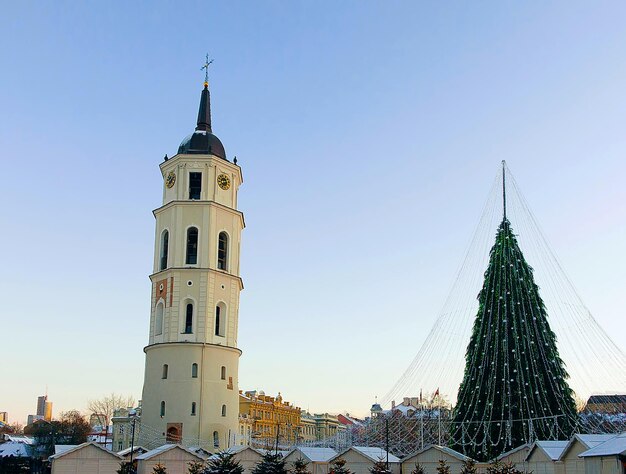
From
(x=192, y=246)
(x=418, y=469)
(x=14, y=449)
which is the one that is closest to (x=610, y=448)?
(x=418, y=469)

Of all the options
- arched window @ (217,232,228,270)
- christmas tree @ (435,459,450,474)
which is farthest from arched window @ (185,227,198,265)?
christmas tree @ (435,459,450,474)

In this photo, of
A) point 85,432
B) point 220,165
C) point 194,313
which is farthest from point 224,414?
point 85,432

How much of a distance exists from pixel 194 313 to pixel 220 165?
11.7 metres

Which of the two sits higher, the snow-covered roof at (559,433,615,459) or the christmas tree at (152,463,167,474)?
the snow-covered roof at (559,433,615,459)

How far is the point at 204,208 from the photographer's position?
5634cm

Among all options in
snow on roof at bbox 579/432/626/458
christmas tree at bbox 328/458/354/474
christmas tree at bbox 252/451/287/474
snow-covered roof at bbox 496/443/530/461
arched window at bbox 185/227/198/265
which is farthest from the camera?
arched window at bbox 185/227/198/265

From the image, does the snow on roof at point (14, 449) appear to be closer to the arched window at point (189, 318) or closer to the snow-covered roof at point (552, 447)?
the arched window at point (189, 318)

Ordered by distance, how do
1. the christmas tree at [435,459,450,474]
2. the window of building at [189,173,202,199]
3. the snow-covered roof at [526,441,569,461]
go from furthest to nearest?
1. the window of building at [189,173,202,199]
2. the christmas tree at [435,459,450,474]
3. the snow-covered roof at [526,441,569,461]

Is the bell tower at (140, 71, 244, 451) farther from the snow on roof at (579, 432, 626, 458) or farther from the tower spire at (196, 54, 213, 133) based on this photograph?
the snow on roof at (579, 432, 626, 458)

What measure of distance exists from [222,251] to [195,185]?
5.40 m

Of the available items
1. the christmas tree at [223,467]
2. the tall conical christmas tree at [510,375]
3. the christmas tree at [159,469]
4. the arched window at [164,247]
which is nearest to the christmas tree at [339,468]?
the christmas tree at [223,467]

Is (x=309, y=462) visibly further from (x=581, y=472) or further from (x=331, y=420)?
(x=331, y=420)

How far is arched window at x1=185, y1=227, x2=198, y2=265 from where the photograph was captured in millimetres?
55531

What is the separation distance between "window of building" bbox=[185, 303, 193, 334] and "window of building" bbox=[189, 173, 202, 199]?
850 cm
